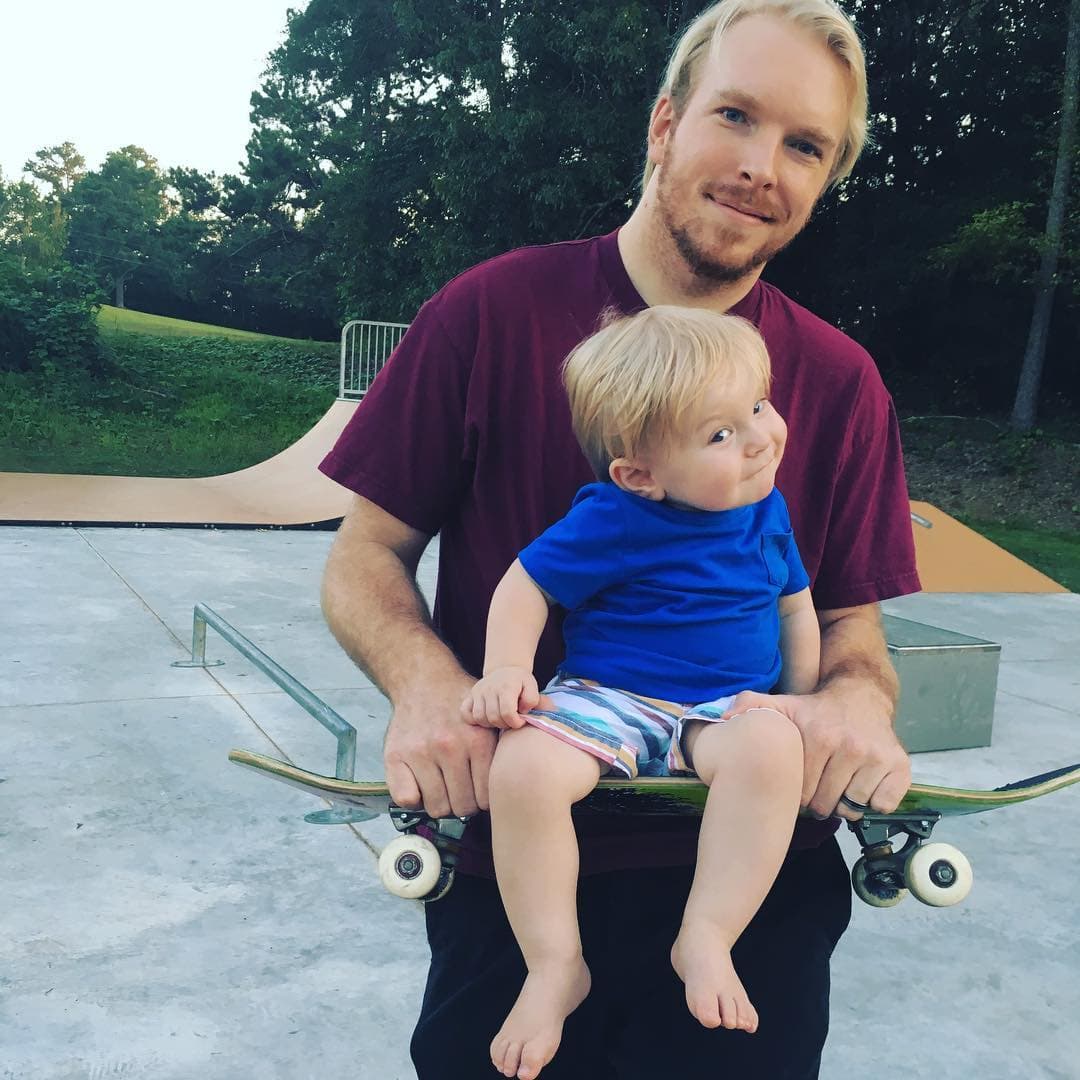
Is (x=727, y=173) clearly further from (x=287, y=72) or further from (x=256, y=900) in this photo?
(x=287, y=72)

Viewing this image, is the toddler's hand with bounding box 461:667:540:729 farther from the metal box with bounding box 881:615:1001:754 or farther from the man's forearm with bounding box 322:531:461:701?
the metal box with bounding box 881:615:1001:754

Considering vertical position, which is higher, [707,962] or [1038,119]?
[1038,119]

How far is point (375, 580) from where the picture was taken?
1594mm

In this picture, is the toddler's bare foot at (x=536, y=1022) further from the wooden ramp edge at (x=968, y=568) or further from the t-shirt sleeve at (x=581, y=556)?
the wooden ramp edge at (x=968, y=568)

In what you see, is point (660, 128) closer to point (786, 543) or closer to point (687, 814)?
point (786, 543)

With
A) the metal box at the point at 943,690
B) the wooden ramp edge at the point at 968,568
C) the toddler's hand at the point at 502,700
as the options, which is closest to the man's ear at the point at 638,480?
the toddler's hand at the point at 502,700

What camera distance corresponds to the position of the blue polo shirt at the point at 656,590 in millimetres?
1411

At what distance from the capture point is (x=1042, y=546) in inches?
496

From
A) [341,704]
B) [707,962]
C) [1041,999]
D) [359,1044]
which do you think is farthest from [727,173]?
[341,704]

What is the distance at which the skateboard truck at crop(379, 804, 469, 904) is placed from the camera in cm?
129

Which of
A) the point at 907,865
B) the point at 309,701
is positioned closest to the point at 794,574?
the point at 907,865

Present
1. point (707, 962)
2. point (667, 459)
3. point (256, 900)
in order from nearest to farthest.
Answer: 1. point (707, 962)
2. point (667, 459)
3. point (256, 900)

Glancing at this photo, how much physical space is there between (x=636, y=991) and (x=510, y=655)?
46cm

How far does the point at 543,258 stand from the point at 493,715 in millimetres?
662
